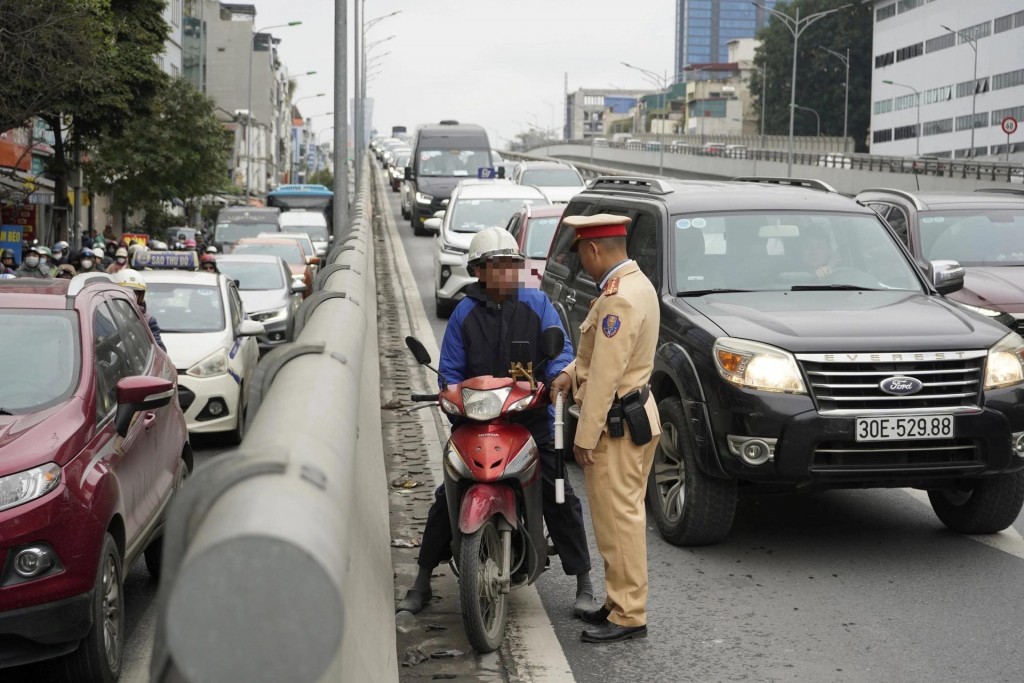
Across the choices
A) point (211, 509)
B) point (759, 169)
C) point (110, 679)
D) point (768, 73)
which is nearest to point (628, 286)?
point (110, 679)

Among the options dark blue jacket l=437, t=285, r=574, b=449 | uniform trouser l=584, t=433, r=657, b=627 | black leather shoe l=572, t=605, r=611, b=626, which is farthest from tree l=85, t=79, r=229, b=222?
uniform trouser l=584, t=433, r=657, b=627

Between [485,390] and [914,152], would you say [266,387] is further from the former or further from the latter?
[914,152]

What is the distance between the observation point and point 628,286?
19.3 feet

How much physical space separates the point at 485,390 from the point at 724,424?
74.4 inches

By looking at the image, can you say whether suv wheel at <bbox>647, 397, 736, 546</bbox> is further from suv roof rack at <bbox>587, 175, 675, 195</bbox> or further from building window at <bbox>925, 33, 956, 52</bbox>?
building window at <bbox>925, 33, 956, 52</bbox>

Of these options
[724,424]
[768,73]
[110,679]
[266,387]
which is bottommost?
[110,679]

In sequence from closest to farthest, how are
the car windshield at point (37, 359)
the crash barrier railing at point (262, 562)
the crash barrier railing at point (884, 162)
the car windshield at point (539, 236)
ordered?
the crash barrier railing at point (262, 562), the car windshield at point (37, 359), the car windshield at point (539, 236), the crash barrier railing at point (884, 162)

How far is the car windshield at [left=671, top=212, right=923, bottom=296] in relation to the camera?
330 inches

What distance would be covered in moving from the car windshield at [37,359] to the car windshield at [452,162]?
114 ft

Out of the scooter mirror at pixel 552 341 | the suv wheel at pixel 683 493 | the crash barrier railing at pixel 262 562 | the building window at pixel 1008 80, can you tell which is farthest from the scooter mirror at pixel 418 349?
the building window at pixel 1008 80

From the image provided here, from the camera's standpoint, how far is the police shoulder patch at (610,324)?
5.82 metres

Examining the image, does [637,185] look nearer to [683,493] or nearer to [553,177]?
[683,493]

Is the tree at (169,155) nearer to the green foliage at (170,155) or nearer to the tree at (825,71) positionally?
the green foliage at (170,155)

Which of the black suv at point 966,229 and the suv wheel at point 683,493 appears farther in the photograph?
the black suv at point 966,229
